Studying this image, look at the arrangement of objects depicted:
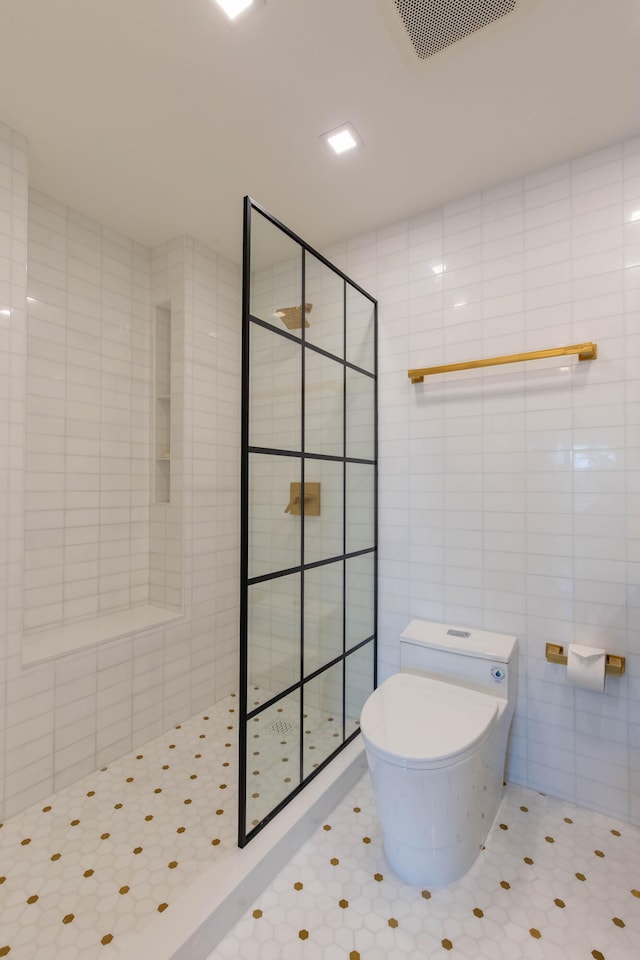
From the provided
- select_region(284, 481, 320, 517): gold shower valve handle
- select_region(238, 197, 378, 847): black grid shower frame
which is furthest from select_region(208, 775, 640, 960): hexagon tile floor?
select_region(284, 481, 320, 517): gold shower valve handle

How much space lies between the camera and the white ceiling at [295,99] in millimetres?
1259

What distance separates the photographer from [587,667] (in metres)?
1.60

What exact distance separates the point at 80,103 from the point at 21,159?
357 millimetres

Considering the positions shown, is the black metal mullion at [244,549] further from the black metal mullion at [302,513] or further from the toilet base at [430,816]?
the toilet base at [430,816]

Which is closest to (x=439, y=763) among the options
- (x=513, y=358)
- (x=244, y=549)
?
(x=244, y=549)

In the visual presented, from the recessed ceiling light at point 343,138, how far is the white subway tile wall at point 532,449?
1.91 feet

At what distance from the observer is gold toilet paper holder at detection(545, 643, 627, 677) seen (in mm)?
1600

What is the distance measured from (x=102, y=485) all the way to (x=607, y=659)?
240cm

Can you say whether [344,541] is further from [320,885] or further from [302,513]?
[320,885]

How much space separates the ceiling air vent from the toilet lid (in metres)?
2.07

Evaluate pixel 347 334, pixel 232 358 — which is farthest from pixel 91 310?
pixel 347 334

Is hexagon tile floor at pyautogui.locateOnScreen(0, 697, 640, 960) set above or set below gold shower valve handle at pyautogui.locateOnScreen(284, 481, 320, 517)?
below

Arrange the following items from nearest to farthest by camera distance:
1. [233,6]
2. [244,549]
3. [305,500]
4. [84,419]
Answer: [233,6]
[244,549]
[305,500]
[84,419]

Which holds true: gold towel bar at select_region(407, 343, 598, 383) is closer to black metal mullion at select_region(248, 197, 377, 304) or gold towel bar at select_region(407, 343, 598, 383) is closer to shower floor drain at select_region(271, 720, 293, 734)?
black metal mullion at select_region(248, 197, 377, 304)
